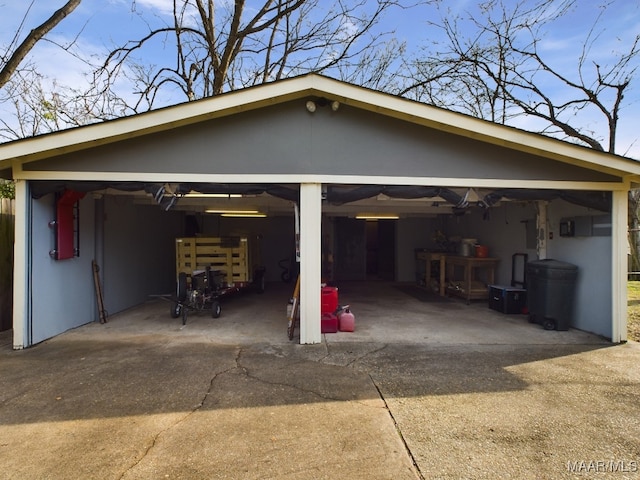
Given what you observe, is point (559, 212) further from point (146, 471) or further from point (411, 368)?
point (146, 471)

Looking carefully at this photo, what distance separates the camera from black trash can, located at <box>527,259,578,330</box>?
18.5 feet

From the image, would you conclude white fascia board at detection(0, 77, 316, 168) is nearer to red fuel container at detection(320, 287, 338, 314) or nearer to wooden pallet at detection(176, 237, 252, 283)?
red fuel container at detection(320, 287, 338, 314)

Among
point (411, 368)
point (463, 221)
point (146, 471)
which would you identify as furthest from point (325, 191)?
point (463, 221)

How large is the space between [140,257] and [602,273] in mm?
8430

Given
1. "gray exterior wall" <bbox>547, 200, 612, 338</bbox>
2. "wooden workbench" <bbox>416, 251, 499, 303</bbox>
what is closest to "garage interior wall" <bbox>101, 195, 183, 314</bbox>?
"wooden workbench" <bbox>416, 251, 499, 303</bbox>

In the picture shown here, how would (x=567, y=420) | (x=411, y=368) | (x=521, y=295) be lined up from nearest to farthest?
(x=567, y=420)
(x=411, y=368)
(x=521, y=295)

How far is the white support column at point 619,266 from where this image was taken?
512 centimetres

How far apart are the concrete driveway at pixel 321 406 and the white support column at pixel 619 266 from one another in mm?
297

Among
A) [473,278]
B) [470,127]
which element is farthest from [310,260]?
[473,278]

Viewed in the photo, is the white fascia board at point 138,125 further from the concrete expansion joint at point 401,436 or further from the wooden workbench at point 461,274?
the wooden workbench at point 461,274

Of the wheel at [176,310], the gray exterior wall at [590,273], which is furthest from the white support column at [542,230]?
the wheel at [176,310]

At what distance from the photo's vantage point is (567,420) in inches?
116

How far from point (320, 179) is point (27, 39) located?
21.0ft

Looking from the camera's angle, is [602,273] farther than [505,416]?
Yes
